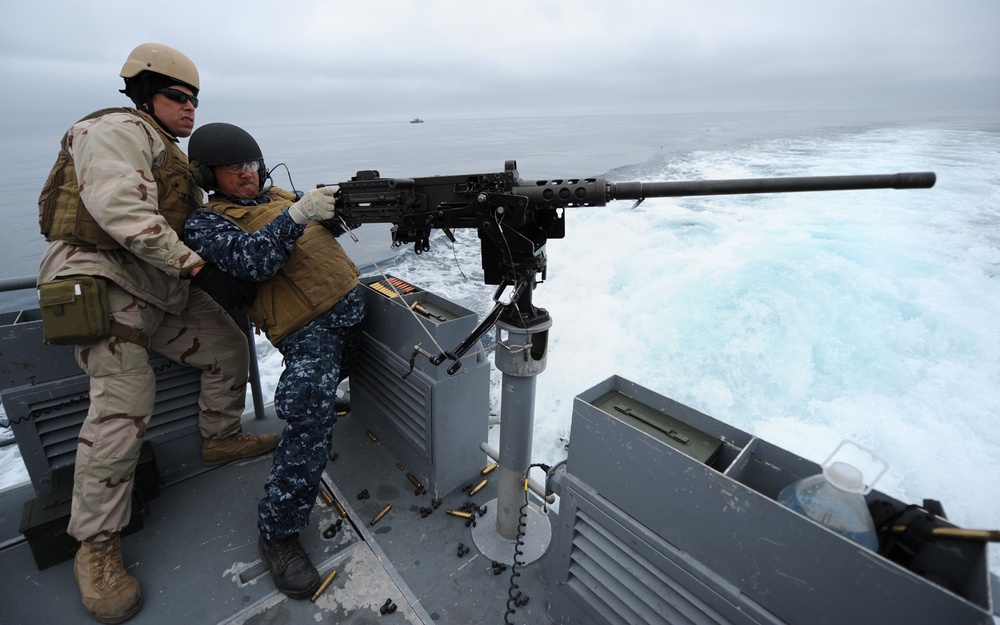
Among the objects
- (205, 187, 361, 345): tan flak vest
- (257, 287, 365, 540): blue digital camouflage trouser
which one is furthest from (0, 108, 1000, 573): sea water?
(205, 187, 361, 345): tan flak vest

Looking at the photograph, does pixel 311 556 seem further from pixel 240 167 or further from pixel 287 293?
pixel 240 167

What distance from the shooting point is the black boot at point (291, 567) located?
2268 millimetres

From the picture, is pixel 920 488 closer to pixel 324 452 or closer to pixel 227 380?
pixel 324 452

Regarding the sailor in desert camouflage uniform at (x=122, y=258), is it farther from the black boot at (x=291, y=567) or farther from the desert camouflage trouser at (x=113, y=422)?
the black boot at (x=291, y=567)

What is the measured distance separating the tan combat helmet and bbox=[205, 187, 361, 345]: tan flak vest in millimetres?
663

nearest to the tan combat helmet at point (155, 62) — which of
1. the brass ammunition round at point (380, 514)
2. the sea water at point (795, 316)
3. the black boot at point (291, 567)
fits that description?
the black boot at point (291, 567)

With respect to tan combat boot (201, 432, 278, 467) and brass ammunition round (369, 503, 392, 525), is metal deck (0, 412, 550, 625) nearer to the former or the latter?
brass ammunition round (369, 503, 392, 525)

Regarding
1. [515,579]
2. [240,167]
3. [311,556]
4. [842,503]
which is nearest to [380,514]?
[311,556]

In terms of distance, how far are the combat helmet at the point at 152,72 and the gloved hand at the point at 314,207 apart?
3.02 ft

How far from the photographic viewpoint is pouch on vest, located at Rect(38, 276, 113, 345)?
6.77 ft

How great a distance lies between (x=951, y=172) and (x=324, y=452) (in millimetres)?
15982

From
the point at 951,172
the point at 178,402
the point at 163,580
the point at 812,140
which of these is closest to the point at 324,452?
the point at 163,580

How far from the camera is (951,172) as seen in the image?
1179cm

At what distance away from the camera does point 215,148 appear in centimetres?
239
